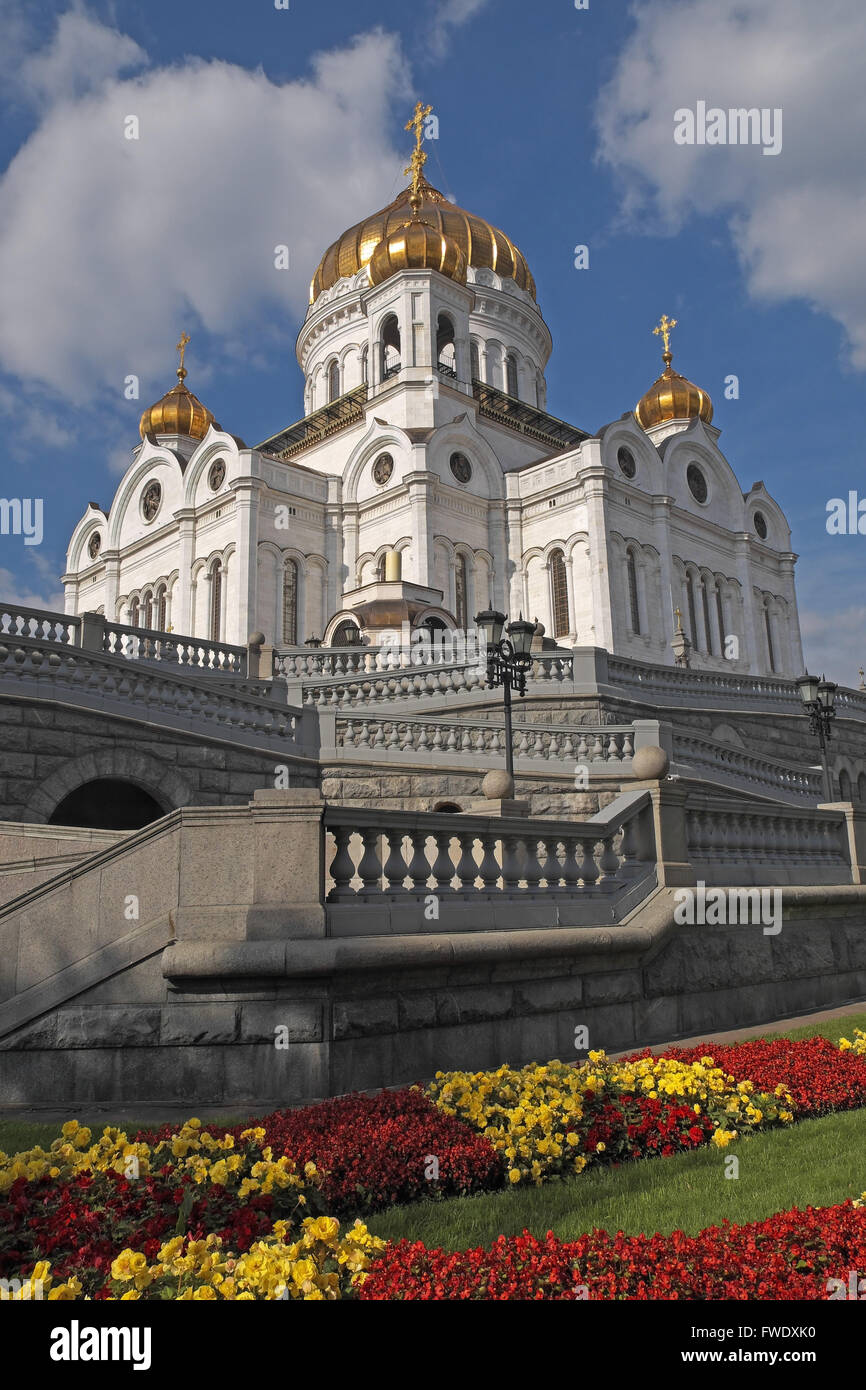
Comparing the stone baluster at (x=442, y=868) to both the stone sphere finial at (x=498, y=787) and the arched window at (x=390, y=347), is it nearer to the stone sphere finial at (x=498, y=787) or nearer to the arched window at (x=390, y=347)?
the stone sphere finial at (x=498, y=787)

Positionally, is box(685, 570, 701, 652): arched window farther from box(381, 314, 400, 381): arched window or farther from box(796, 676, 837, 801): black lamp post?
box(796, 676, 837, 801): black lamp post

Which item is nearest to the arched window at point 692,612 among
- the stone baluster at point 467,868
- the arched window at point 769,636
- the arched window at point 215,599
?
the arched window at point 769,636

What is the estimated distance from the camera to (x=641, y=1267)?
12.2 feet

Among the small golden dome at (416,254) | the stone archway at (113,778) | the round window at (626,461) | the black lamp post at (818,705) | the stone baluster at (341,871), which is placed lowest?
the stone baluster at (341,871)

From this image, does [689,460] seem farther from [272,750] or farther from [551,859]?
[551,859]

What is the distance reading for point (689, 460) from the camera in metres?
48.5

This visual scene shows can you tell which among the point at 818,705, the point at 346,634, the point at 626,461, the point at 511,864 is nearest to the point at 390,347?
the point at 626,461

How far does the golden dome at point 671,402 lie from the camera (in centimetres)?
5175

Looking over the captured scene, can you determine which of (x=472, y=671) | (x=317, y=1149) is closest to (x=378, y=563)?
(x=472, y=671)

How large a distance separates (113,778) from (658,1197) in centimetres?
1188

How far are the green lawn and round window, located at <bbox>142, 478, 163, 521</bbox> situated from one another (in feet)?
146

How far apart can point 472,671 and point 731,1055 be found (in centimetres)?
1402

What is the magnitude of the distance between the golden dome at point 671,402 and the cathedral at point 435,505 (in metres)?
0.12

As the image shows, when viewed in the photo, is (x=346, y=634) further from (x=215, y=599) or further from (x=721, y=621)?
(x=721, y=621)
